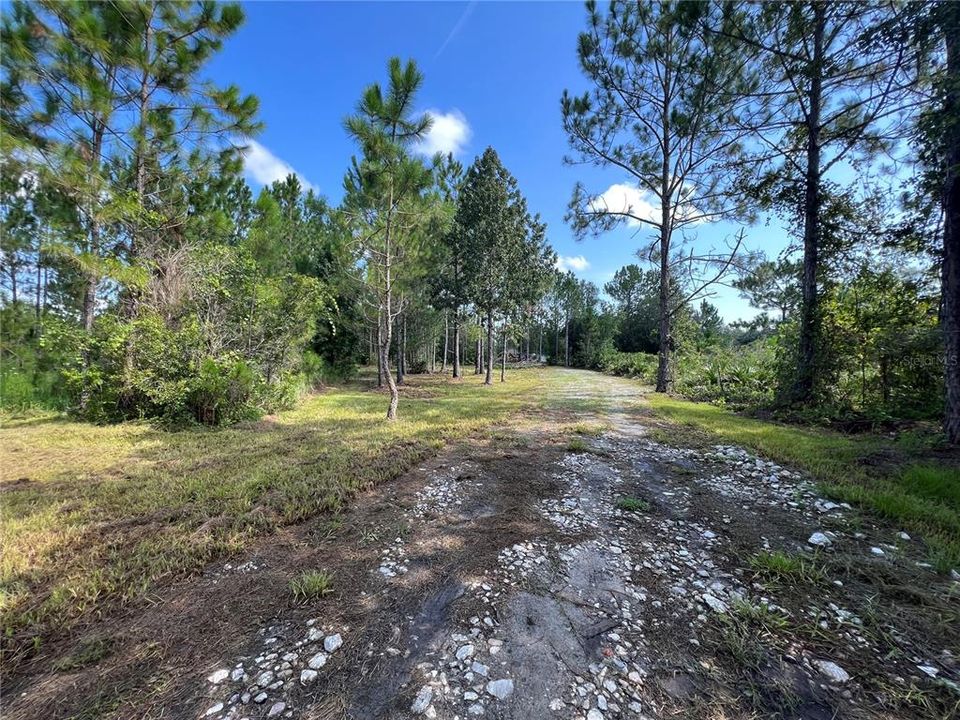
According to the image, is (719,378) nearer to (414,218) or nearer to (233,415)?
(414,218)

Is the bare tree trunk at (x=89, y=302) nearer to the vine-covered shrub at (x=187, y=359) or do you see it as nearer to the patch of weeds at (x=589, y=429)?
the vine-covered shrub at (x=187, y=359)

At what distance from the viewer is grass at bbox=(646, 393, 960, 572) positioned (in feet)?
9.58

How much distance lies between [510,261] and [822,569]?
15.5 metres

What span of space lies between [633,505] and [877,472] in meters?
3.22

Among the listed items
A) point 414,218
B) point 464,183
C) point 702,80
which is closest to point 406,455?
point 414,218

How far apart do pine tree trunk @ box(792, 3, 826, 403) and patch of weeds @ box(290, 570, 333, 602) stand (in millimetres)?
9347

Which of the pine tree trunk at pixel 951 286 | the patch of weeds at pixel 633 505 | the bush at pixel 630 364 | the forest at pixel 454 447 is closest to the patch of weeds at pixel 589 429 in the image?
the forest at pixel 454 447

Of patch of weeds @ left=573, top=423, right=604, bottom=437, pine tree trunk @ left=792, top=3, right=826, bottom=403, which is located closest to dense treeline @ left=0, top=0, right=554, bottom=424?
patch of weeds @ left=573, top=423, right=604, bottom=437

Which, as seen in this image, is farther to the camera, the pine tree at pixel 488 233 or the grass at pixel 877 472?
the pine tree at pixel 488 233

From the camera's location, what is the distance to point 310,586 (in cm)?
225

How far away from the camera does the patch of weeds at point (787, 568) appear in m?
2.34

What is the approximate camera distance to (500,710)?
1.51 m

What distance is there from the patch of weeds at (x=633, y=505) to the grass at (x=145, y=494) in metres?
2.51

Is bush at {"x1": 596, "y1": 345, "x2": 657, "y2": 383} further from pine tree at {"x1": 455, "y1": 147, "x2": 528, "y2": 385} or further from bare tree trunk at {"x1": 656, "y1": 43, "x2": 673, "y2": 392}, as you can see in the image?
pine tree at {"x1": 455, "y1": 147, "x2": 528, "y2": 385}
